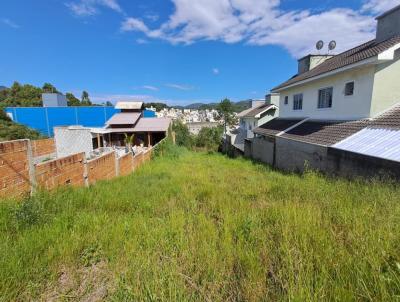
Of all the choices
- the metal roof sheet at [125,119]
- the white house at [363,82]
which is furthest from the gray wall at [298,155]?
the metal roof sheet at [125,119]

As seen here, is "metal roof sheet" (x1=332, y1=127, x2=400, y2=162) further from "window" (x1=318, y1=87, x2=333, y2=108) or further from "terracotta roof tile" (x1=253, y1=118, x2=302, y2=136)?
"terracotta roof tile" (x1=253, y1=118, x2=302, y2=136)

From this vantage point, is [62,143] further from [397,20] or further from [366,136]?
[397,20]

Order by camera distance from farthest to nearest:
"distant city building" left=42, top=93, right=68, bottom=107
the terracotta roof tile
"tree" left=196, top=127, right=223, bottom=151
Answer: "tree" left=196, top=127, right=223, bottom=151
"distant city building" left=42, top=93, right=68, bottom=107
the terracotta roof tile

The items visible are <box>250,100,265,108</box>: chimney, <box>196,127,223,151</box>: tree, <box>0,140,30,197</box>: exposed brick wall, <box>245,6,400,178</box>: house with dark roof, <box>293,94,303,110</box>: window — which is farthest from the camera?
<box>196,127,223,151</box>: tree

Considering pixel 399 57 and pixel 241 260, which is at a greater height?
pixel 399 57

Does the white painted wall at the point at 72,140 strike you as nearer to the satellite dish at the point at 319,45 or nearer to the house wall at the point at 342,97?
the house wall at the point at 342,97

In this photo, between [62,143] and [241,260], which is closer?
[241,260]

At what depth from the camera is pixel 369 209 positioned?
342 cm

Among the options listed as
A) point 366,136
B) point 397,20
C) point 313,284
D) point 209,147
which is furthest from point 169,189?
point 209,147

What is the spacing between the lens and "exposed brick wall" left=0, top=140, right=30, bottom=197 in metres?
4.16

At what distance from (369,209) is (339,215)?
0.58 meters

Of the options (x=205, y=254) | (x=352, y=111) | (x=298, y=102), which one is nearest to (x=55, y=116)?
(x=298, y=102)

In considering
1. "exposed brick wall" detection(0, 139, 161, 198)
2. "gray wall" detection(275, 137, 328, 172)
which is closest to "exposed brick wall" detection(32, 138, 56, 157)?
"exposed brick wall" detection(0, 139, 161, 198)

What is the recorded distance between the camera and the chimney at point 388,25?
10.3m
